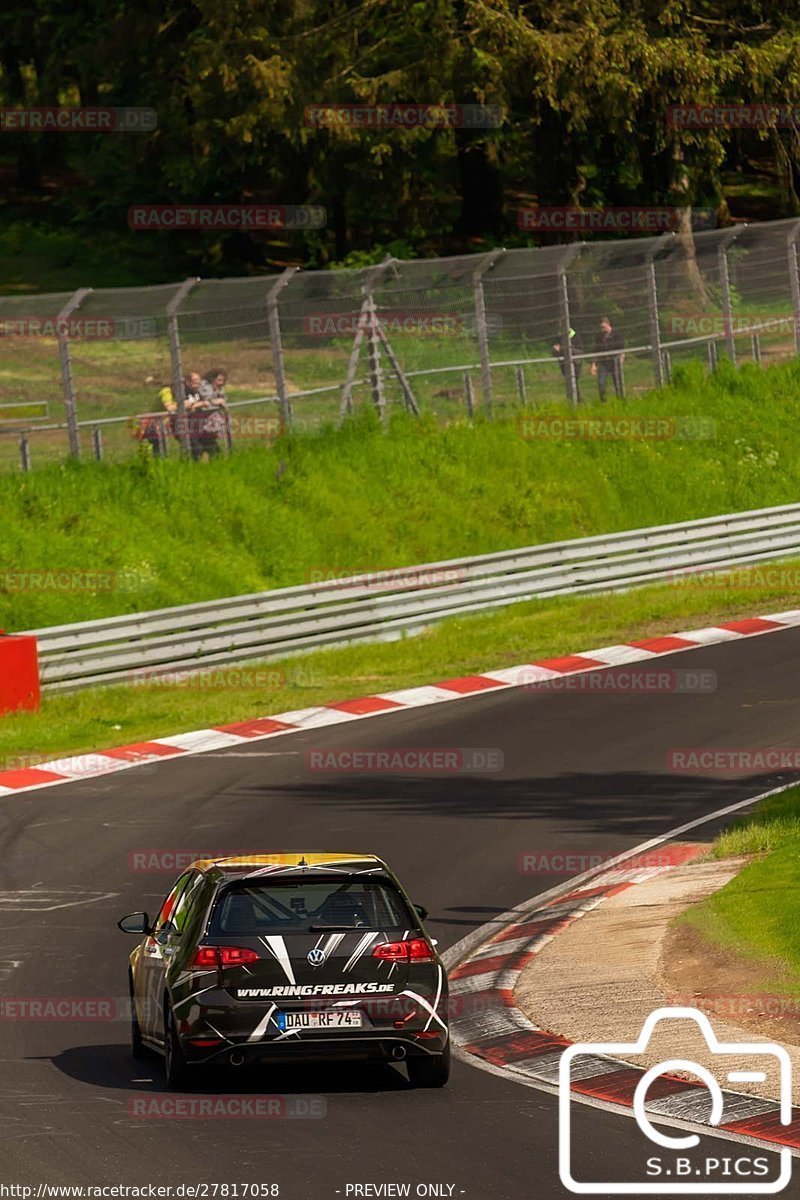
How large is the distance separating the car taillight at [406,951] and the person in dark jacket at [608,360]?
25.6m

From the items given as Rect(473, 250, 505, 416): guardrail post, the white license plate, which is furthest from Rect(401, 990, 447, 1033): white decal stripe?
Rect(473, 250, 505, 416): guardrail post

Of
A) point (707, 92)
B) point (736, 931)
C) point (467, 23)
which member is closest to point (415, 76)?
point (467, 23)

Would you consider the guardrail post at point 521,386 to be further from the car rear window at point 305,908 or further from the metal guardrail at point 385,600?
the car rear window at point 305,908

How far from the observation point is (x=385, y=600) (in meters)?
28.2

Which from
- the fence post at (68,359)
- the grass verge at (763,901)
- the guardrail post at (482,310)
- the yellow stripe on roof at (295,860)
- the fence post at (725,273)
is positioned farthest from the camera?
the fence post at (725,273)

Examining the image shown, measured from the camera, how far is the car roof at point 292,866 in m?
11.2

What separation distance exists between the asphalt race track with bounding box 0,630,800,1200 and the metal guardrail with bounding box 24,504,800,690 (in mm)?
3657

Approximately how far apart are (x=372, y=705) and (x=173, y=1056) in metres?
13.7

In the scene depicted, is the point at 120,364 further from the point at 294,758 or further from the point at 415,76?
the point at 415,76

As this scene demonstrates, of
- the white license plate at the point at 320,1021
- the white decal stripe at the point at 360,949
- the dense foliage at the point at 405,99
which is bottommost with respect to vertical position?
the white license plate at the point at 320,1021

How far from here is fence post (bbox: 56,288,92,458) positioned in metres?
27.6

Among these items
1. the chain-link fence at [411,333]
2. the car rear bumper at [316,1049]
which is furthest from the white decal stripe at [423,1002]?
the chain-link fence at [411,333]

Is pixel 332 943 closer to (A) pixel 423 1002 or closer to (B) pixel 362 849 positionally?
(A) pixel 423 1002

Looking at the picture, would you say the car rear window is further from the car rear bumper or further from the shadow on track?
the shadow on track
